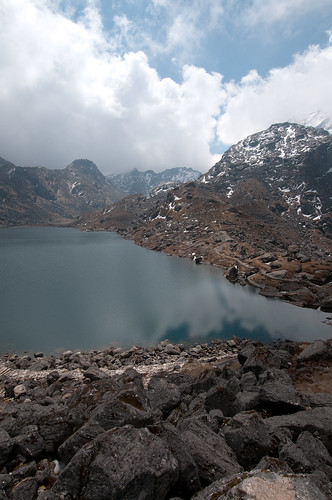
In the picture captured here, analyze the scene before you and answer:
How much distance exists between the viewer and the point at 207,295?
7775 centimetres

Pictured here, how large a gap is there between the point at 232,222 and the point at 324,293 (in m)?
106

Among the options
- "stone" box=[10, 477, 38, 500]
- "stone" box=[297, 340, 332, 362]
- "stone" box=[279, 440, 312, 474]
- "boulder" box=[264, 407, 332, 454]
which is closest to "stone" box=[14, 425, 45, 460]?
"stone" box=[10, 477, 38, 500]

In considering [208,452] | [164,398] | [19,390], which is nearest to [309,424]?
[208,452]

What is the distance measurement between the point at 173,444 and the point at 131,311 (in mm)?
51441

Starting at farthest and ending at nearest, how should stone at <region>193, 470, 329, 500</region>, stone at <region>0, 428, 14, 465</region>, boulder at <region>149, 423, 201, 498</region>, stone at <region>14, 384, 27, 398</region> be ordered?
stone at <region>14, 384, 27, 398</region> → stone at <region>0, 428, 14, 465</region> → boulder at <region>149, 423, 201, 498</region> → stone at <region>193, 470, 329, 500</region>

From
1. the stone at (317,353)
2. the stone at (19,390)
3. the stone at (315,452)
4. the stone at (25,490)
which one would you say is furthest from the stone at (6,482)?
the stone at (317,353)

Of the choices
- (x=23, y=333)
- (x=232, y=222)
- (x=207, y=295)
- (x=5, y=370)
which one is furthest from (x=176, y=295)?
(x=232, y=222)

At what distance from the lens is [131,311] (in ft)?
205

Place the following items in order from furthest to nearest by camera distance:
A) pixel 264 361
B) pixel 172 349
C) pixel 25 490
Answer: pixel 172 349 < pixel 264 361 < pixel 25 490

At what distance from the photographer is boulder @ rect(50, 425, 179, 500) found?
9734 mm

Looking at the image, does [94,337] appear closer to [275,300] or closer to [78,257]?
[275,300]

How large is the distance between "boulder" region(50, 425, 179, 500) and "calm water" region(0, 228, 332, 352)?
37.5 meters

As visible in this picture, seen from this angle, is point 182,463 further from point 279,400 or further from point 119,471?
point 279,400

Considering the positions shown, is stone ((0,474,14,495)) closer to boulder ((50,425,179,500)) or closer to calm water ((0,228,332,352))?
boulder ((50,425,179,500))
